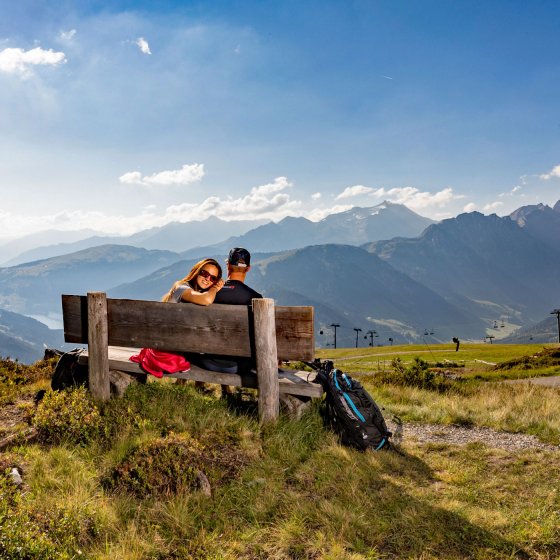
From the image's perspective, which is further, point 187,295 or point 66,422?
point 187,295

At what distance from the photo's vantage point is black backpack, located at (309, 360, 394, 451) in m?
5.88

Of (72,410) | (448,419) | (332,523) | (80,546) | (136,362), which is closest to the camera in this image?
(80,546)

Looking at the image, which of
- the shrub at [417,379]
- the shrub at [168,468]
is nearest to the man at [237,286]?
the shrub at [168,468]

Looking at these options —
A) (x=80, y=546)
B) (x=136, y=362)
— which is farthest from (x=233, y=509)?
(x=136, y=362)

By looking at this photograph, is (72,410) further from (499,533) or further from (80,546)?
(499,533)

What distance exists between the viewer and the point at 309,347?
584 cm

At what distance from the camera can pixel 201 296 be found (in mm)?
6195

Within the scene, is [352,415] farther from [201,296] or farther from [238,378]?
[201,296]

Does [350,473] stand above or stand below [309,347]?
below

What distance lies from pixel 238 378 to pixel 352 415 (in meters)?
1.77

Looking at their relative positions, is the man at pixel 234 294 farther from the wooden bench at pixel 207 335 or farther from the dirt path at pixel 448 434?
the dirt path at pixel 448 434

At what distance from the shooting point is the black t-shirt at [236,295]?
20.7 feet

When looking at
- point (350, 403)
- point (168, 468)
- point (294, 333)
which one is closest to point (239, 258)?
point (294, 333)

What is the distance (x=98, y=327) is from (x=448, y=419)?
22.2 feet
